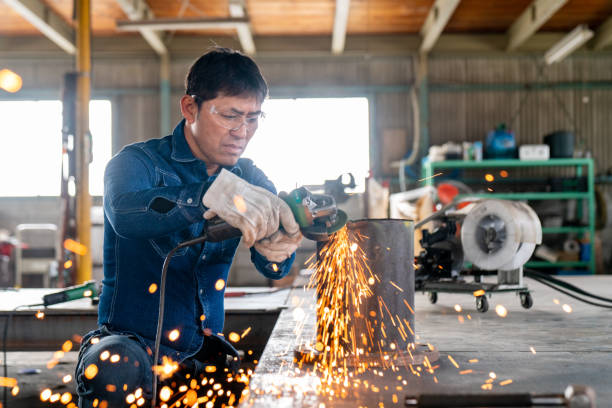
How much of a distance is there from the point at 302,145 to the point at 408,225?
23.3 ft

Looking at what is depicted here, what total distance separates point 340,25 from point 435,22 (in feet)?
4.08

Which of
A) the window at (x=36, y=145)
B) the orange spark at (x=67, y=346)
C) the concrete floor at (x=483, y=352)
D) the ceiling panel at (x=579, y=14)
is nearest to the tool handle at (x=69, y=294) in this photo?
the orange spark at (x=67, y=346)

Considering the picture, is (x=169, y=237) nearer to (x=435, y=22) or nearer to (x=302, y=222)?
(x=302, y=222)

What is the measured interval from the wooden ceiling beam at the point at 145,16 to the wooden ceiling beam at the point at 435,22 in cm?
349

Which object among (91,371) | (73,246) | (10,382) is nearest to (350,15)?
(73,246)

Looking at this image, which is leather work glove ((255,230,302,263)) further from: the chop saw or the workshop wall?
the workshop wall

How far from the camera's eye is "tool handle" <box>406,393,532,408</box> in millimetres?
785

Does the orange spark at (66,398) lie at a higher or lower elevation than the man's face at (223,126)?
lower

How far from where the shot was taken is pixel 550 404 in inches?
30.2

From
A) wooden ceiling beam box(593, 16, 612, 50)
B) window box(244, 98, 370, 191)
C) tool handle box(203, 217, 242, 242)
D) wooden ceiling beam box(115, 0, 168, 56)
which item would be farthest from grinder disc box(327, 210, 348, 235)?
wooden ceiling beam box(593, 16, 612, 50)

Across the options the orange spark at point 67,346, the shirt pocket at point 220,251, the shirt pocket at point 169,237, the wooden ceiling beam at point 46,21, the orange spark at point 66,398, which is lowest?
the orange spark at point 66,398

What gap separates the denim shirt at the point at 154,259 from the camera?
1.33 meters

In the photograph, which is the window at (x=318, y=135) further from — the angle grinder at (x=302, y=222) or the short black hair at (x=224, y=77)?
the angle grinder at (x=302, y=222)

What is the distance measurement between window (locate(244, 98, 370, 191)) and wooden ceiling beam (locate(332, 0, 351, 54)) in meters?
0.79
